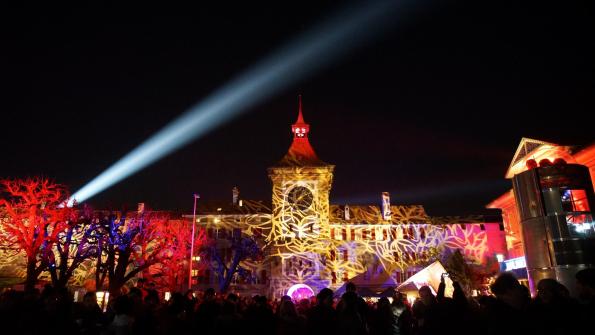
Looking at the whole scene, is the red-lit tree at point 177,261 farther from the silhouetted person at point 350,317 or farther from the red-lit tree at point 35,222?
the silhouetted person at point 350,317

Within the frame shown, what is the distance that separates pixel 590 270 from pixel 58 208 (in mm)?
34441

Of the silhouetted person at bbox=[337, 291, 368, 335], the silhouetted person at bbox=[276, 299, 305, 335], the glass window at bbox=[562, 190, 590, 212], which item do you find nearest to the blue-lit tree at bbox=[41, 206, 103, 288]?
the silhouetted person at bbox=[276, 299, 305, 335]

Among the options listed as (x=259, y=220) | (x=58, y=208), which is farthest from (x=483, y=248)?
(x=58, y=208)

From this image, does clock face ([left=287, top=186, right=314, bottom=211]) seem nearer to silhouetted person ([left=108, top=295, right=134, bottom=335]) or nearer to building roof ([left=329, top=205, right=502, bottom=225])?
building roof ([left=329, top=205, right=502, bottom=225])

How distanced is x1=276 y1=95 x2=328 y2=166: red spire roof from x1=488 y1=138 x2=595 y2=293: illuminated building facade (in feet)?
79.0

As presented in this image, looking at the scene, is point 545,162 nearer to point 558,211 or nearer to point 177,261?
point 558,211

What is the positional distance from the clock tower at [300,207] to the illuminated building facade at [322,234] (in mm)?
109

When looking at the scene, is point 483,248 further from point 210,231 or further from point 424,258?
point 210,231

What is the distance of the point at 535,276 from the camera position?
94.5 feet

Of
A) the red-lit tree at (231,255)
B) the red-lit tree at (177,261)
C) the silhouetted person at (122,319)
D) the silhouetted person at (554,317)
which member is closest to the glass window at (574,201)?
the red-lit tree at (231,255)

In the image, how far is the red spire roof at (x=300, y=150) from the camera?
4953cm

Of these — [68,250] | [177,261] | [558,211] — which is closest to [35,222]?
[68,250]

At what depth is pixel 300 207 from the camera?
48344 mm

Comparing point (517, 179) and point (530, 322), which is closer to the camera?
point (530, 322)
